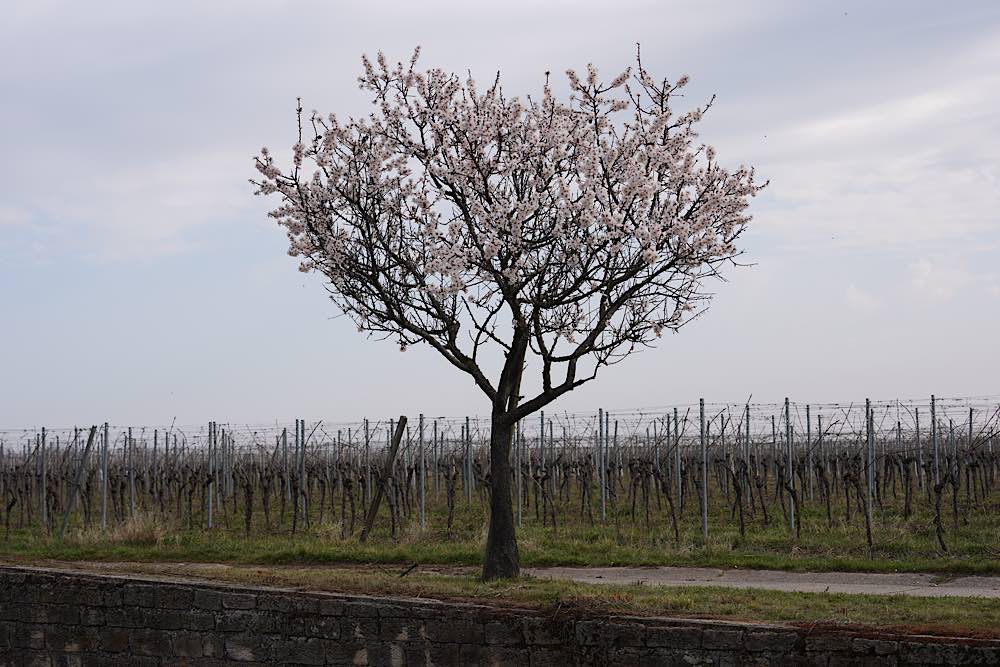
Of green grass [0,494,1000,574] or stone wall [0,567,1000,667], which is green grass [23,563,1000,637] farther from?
green grass [0,494,1000,574]

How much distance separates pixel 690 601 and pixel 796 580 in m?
4.83

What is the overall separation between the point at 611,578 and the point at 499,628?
5.60 metres

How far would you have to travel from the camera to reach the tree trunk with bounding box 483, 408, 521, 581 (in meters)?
12.2

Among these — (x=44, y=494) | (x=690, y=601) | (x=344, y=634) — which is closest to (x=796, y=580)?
(x=690, y=601)

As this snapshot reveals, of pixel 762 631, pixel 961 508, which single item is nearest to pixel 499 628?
pixel 762 631

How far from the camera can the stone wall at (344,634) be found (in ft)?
24.1

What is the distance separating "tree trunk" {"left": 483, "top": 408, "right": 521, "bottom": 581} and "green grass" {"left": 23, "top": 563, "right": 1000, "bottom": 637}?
0.41 metres

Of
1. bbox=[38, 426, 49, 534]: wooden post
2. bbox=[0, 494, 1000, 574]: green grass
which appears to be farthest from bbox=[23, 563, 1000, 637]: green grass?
bbox=[38, 426, 49, 534]: wooden post

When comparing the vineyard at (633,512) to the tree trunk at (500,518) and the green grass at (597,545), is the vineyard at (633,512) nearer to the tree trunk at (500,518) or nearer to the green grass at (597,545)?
the green grass at (597,545)

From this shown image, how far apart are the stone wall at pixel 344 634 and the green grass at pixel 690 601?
290 millimetres

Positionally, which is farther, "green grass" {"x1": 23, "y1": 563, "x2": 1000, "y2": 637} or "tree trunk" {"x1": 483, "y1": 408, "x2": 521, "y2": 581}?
"tree trunk" {"x1": 483, "y1": 408, "x2": 521, "y2": 581}

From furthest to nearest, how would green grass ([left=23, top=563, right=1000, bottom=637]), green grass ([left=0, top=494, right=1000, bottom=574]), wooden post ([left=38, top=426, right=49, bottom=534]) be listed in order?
wooden post ([left=38, top=426, right=49, bottom=534]) → green grass ([left=0, top=494, right=1000, bottom=574]) → green grass ([left=23, top=563, right=1000, bottom=637])

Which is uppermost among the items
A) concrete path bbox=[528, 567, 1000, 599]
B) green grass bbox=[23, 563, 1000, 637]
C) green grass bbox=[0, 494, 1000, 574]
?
green grass bbox=[23, 563, 1000, 637]

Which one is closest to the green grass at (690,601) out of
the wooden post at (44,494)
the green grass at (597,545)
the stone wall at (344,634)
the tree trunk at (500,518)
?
the stone wall at (344,634)
